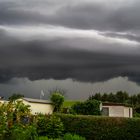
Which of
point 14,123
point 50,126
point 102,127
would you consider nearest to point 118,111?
point 102,127

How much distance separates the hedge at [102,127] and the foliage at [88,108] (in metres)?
15.5

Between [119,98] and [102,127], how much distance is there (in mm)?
51181

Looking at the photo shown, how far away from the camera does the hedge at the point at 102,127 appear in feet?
114

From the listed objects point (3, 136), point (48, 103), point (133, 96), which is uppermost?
point (133, 96)

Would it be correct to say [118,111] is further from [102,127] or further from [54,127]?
[54,127]

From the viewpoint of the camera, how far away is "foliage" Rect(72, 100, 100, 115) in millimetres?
51688

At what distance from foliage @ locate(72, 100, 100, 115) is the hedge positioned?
1553 centimetres

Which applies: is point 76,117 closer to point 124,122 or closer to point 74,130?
point 74,130

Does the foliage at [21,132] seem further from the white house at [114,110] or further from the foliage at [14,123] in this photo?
the white house at [114,110]

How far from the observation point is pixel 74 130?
35.8m

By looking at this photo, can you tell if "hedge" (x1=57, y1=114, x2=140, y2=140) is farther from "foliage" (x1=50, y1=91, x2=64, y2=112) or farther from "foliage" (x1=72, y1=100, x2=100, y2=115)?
"foliage" (x1=50, y1=91, x2=64, y2=112)

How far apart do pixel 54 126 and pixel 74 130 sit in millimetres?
2169

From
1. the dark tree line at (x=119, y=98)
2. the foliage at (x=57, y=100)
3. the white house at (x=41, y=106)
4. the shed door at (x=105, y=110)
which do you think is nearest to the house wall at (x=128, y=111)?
the shed door at (x=105, y=110)

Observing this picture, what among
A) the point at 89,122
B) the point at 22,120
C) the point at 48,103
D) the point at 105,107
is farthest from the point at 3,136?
the point at 105,107
